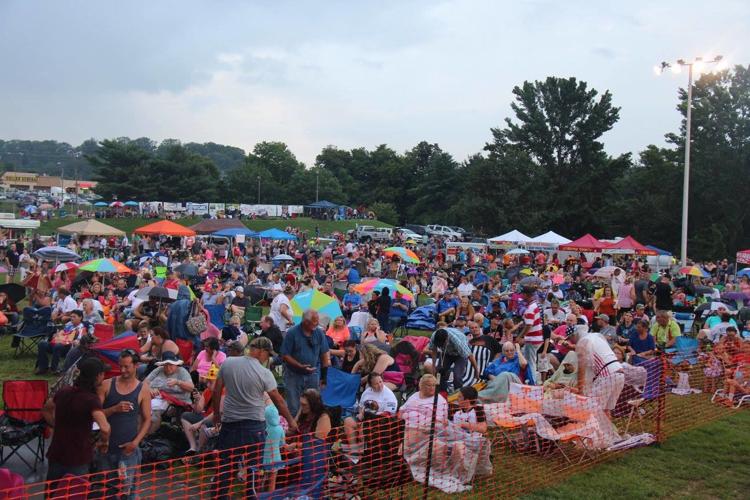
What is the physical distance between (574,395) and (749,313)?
7.09 metres

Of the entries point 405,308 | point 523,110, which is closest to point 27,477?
point 405,308

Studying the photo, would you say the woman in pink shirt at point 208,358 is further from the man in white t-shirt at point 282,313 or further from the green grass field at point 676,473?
the green grass field at point 676,473

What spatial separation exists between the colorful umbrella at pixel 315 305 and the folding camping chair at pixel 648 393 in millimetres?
4606

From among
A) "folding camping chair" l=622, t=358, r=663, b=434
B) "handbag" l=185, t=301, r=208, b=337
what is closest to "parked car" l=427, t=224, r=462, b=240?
"folding camping chair" l=622, t=358, r=663, b=434

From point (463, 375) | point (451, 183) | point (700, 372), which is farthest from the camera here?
point (451, 183)

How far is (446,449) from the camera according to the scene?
5.88m

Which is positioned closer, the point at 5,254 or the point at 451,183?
the point at 5,254

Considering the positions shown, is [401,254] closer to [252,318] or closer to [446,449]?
[252,318]

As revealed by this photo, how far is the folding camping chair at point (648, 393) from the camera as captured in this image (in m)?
A: 7.38

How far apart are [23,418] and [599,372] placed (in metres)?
5.83

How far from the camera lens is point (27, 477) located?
5.72 metres

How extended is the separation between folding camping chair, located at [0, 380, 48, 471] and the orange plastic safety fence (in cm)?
69

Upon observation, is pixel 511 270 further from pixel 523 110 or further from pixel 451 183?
pixel 451 183

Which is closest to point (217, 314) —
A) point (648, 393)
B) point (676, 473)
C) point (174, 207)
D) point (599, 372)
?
point (599, 372)
